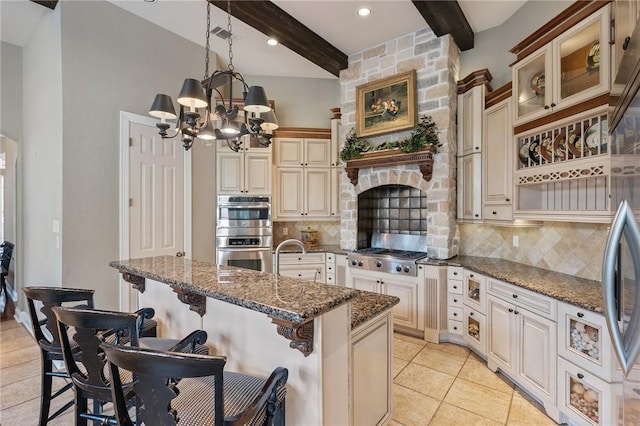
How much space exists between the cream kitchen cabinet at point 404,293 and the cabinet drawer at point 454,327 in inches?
11.0

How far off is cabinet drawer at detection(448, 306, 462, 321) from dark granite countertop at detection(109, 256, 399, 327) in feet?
5.55

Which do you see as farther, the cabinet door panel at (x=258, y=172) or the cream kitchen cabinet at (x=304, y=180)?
the cream kitchen cabinet at (x=304, y=180)

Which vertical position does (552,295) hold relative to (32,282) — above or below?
above

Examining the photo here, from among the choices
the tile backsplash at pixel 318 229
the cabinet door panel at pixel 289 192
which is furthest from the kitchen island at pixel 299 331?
the tile backsplash at pixel 318 229

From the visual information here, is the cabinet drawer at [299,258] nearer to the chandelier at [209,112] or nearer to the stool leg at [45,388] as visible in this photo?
the chandelier at [209,112]

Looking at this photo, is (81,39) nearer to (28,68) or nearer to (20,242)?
(28,68)

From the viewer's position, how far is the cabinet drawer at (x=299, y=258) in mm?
4441

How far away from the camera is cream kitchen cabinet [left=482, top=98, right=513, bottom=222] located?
2975 millimetres

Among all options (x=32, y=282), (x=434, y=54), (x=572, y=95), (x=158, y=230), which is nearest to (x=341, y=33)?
(x=434, y=54)

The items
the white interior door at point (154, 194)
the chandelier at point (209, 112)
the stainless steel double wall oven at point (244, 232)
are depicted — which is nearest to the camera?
the chandelier at point (209, 112)

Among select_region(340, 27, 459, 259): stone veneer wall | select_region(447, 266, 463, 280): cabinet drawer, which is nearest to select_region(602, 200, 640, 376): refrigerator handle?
select_region(447, 266, 463, 280): cabinet drawer

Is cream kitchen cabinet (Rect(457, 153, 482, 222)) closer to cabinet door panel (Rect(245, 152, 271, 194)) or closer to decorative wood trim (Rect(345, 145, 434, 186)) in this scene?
decorative wood trim (Rect(345, 145, 434, 186))

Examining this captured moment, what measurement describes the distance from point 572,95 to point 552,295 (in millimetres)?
1480

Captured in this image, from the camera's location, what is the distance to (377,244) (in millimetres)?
4438
